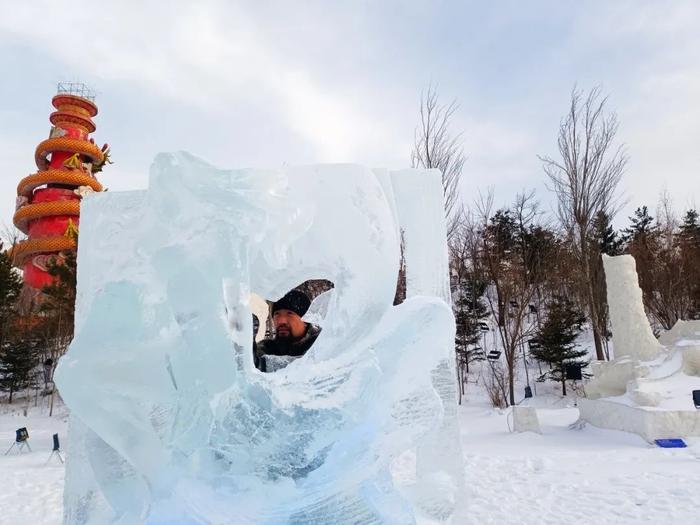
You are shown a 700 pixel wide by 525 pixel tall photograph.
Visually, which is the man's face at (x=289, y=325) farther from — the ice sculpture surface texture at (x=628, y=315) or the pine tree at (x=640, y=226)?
the pine tree at (x=640, y=226)

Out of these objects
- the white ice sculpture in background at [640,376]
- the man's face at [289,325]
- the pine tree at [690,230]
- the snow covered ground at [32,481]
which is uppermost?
the pine tree at [690,230]

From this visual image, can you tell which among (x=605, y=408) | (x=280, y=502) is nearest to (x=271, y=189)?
(x=280, y=502)

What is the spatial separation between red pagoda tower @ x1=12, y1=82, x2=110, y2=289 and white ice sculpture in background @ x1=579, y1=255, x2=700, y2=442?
1556 cm

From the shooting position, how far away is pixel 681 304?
14242 mm

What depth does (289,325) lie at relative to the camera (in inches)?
115

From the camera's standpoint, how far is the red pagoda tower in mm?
16766

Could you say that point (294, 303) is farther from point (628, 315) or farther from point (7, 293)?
point (7, 293)

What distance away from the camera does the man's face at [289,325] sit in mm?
2924

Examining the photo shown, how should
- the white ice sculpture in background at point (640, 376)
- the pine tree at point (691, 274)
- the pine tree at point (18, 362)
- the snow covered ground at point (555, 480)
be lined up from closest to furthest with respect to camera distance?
the snow covered ground at point (555, 480) → the white ice sculpture in background at point (640, 376) → the pine tree at point (18, 362) → the pine tree at point (691, 274)

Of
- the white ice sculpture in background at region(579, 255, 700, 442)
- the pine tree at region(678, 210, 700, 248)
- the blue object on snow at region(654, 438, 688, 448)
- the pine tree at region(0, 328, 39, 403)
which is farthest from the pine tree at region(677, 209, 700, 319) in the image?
the pine tree at region(0, 328, 39, 403)

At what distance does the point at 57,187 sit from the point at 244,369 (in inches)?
752

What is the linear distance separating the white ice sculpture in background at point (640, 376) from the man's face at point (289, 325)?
4.93 m

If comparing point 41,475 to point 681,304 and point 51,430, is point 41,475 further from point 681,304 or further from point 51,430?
A: point 681,304

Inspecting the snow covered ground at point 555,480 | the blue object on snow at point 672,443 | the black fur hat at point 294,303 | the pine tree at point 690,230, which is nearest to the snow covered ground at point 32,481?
the snow covered ground at point 555,480
